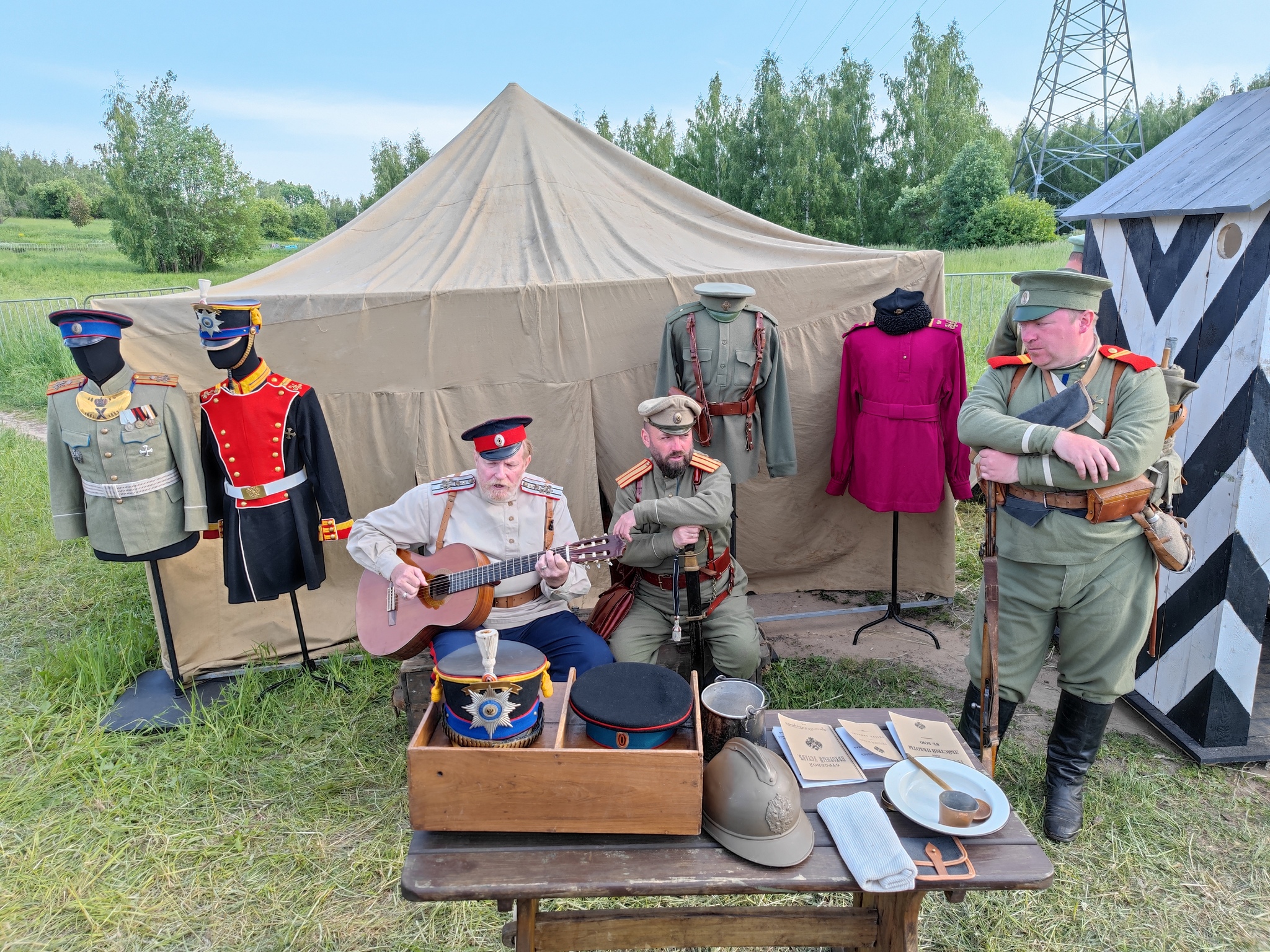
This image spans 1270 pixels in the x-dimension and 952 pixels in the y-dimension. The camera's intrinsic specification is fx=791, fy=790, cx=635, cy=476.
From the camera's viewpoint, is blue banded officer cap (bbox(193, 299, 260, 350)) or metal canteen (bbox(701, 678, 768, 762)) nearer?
metal canteen (bbox(701, 678, 768, 762))

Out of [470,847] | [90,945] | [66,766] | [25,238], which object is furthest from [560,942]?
[25,238]

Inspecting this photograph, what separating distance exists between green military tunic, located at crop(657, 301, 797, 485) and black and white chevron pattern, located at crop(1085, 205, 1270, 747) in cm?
153

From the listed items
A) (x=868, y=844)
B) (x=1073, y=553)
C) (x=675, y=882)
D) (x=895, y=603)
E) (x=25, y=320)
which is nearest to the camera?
(x=675, y=882)

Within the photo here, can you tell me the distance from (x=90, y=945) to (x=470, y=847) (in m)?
1.68

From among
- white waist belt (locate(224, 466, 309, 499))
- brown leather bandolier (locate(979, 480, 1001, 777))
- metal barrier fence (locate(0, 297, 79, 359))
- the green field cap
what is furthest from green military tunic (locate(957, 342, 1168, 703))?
metal barrier fence (locate(0, 297, 79, 359))

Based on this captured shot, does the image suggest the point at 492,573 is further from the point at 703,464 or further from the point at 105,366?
the point at 105,366

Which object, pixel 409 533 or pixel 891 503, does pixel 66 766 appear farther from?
pixel 891 503

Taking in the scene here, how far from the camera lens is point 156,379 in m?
3.33

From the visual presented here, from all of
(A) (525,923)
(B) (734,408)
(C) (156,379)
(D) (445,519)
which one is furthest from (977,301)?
(A) (525,923)

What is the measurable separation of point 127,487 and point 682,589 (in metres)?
2.34

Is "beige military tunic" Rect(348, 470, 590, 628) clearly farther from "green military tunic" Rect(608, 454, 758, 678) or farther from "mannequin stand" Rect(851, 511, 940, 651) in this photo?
"mannequin stand" Rect(851, 511, 940, 651)

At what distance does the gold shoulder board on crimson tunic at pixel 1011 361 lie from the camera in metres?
2.69

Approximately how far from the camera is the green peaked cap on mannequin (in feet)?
12.3

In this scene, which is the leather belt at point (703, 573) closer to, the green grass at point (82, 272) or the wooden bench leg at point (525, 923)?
the wooden bench leg at point (525, 923)
